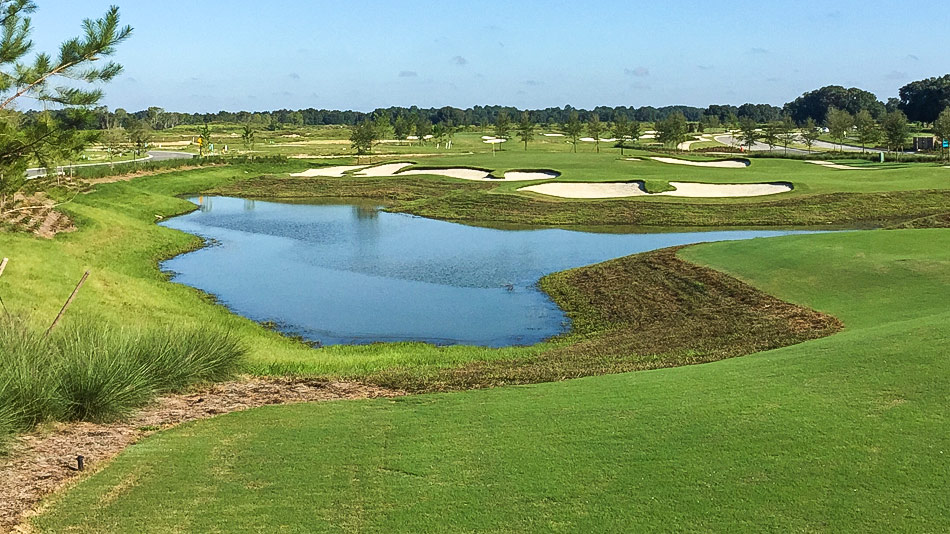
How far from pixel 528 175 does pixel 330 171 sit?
21.5 m

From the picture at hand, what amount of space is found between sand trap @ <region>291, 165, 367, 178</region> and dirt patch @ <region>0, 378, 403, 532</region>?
2389 inches

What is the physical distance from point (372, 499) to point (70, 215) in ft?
108

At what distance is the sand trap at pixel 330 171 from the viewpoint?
72494 millimetres

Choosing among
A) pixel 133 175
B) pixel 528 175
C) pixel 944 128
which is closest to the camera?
pixel 133 175

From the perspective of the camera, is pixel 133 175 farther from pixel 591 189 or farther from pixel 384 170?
pixel 591 189

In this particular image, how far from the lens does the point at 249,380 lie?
1245cm

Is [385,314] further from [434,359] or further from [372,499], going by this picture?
[372,499]

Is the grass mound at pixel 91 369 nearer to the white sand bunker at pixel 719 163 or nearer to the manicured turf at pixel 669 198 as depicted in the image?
the manicured turf at pixel 669 198

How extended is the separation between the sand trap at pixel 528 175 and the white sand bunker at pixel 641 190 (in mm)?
5960

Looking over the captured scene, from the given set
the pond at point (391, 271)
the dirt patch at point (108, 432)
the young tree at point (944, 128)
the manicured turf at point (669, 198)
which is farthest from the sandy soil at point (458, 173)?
the dirt patch at point (108, 432)

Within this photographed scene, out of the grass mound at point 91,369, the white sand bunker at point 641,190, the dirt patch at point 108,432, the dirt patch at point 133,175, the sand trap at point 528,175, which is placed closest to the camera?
the dirt patch at point 108,432

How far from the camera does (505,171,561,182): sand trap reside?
2428 inches

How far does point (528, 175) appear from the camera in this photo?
208 ft

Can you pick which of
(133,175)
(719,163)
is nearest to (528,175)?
(719,163)
